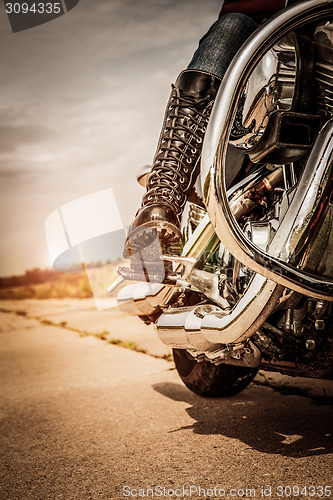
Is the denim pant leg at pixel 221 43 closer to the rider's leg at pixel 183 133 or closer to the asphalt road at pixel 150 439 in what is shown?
the rider's leg at pixel 183 133

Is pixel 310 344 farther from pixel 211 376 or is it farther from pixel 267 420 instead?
pixel 211 376

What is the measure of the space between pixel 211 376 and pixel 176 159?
1.01 m

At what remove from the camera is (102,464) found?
1526mm

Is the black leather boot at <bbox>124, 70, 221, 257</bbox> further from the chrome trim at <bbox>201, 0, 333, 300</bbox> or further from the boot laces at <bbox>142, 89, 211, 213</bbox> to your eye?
the chrome trim at <bbox>201, 0, 333, 300</bbox>

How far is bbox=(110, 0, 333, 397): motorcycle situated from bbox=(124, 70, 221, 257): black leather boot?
0.26ft

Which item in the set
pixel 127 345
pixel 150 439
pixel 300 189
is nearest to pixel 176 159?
pixel 300 189

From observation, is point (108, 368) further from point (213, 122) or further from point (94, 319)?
point (94, 319)

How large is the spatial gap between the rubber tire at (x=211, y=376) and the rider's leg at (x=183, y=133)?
0.75 metres

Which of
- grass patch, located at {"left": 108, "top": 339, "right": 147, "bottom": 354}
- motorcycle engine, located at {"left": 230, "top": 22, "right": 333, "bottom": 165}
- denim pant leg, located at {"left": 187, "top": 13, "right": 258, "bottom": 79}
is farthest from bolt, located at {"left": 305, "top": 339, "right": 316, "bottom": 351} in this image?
grass patch, located at {"left": 108, "top": 339, "right": 147, "bottom": 354}

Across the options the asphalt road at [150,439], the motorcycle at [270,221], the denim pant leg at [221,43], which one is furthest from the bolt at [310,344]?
the denim pant leg at [221,43]

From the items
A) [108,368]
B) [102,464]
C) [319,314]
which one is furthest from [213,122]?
[108,368]

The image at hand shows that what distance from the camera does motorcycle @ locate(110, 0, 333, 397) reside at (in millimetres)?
1198

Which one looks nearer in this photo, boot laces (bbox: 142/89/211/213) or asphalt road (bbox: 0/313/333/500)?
asphalt road (bbox: 0/313/333/500)

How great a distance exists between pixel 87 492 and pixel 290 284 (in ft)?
2.58
